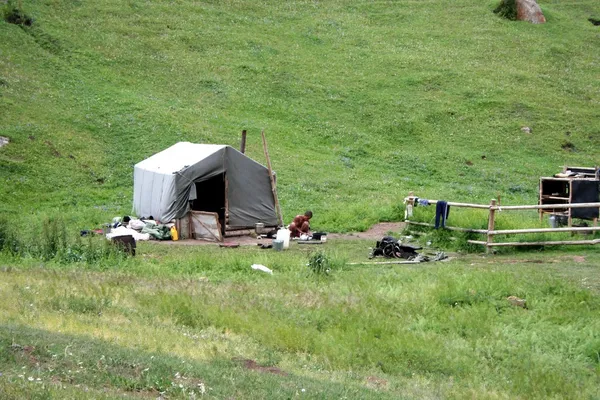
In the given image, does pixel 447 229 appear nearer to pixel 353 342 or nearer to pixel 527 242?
pixel 527 242

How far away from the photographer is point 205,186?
1057 inches

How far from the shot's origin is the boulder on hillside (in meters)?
54.7

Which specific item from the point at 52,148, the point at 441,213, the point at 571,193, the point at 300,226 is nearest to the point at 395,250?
the point at 441,213

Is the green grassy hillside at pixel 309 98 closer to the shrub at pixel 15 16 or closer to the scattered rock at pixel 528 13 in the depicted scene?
the shrub at pixel 15 16

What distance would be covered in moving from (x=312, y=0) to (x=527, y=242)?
39.1 metres

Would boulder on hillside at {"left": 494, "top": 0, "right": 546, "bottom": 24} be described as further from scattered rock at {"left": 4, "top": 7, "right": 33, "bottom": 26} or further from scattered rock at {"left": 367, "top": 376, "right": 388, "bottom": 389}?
scattered rock at {"left": 367, "top": 376, "right": 388, "bottom": 389}

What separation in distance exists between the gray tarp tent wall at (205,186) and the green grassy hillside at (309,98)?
166cm

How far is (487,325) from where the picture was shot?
13688mm

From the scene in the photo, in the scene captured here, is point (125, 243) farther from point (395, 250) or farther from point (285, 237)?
point (395, 250)

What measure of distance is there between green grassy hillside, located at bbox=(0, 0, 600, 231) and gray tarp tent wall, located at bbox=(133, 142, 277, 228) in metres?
1.66

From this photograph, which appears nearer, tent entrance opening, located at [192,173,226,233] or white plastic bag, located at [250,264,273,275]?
white plastic bag, located at [250,264,273,275]

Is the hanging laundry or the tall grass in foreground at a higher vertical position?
the hanging laundry

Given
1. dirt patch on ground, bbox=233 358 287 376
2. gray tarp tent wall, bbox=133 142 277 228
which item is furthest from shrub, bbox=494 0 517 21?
dirt patch on ground, bbox=233 358 287 376

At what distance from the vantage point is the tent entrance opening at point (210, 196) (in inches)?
1039
